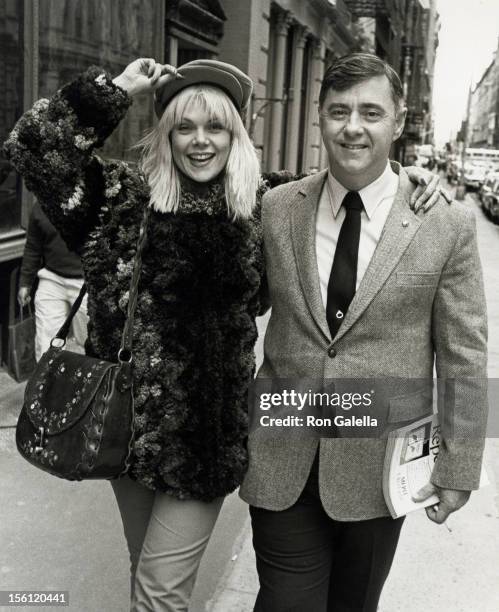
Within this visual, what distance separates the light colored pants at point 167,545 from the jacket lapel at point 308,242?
0.69 metres

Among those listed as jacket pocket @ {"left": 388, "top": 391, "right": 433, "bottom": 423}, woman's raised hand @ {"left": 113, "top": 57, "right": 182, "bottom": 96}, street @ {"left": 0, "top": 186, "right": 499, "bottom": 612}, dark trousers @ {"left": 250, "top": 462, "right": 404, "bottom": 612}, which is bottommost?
street @ {"left": 0, "top": 186, "right": 499, "bottom": 612}

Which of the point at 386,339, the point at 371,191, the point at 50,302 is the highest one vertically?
the point at 371,191

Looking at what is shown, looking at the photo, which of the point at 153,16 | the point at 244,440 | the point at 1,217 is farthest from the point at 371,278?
the point at 153,16

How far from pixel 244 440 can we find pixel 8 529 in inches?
90.4

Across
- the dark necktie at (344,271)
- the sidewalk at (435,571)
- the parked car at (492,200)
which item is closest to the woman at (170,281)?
the dark necktie at (344,271)

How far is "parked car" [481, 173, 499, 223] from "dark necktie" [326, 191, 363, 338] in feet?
89.7

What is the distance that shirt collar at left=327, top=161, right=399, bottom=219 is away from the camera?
2484 mm

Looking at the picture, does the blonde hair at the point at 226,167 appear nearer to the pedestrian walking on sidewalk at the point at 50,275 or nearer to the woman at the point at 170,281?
the woman at the point at 170,281

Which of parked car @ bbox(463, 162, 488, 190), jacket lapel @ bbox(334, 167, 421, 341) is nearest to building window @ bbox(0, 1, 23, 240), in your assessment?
jacket lapel @ bbox(334, 167, 421, 341)

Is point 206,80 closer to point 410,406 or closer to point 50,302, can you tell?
point 410,406

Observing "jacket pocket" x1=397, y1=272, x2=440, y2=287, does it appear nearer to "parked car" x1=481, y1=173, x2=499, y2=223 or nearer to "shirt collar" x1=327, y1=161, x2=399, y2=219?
"shirt collar" x1=327, y1=161, x2=399, y2=219

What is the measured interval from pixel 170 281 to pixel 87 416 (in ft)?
1.54

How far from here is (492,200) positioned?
30.8 metres

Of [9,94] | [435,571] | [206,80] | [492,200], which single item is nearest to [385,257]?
[206,80]
